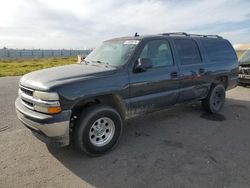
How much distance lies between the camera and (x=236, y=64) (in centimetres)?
696

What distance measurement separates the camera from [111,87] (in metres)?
4.07

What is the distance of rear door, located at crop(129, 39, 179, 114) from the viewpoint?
4492 millimetres

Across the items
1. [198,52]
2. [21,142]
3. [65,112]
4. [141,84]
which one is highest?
[198,52]

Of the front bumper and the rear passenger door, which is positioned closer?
the front bumper

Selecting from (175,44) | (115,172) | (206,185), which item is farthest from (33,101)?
(175,44)

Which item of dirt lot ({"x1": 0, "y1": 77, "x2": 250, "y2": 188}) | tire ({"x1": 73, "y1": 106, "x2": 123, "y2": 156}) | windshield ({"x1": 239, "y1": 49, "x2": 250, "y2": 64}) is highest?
windshield ({"x1": 239, "y1": 49, "x2": 250, "y2": 64})

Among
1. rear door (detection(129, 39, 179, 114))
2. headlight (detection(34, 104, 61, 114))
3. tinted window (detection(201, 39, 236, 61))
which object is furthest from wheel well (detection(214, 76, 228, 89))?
headlight (detection(34, 104, 61, 114))

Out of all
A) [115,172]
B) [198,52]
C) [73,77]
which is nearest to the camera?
[115,172]

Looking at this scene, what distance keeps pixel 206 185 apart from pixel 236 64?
474 cm

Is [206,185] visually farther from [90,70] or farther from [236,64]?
[236,64]

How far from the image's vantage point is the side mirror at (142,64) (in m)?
4.35

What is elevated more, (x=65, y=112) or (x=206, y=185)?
(x=65, y=112)

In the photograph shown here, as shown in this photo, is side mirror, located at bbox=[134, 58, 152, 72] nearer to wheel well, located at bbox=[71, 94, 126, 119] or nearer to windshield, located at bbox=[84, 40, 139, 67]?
windshield, located at bbox=[84, 40, 139, 67]

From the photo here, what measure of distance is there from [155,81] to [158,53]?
616 mm
